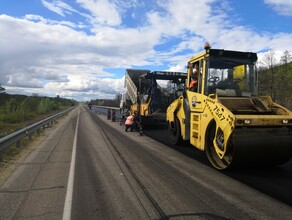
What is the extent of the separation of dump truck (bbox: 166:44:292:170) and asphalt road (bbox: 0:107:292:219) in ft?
1.70

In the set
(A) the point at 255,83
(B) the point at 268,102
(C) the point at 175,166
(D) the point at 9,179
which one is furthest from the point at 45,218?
(A) the point at 255,83

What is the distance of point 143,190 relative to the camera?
21.0 feet

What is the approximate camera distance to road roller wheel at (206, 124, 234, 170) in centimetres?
768

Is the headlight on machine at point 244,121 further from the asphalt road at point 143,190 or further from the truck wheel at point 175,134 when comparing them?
the truck wheel at point 175,134

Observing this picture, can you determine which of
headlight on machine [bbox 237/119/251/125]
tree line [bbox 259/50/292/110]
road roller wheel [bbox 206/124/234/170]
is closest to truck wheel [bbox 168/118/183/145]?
road roller wheel [bbox 206/124/234/170]

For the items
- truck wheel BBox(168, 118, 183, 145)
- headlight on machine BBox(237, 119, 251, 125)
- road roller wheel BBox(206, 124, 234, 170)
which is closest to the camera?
headlight on machine BBox(237, 119, 251, 125)

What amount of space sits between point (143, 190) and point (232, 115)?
2432mm

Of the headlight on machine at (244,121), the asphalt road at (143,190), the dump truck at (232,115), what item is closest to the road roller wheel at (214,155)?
the dump truck at (232,115)

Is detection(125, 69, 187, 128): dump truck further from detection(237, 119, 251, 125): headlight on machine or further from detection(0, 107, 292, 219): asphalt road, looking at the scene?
detection(237, 119, 251, 125): headlight on machine

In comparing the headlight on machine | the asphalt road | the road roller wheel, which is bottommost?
the asphalt road

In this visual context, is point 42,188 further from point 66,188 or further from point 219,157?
point 219,157

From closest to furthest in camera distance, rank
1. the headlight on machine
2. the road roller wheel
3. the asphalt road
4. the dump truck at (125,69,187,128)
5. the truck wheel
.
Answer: the asphalt road, the headlight on machine, the road roller wheel, the truck wheel, the dump truck at (125,69,187,128)

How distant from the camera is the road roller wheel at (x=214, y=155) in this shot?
7.68m

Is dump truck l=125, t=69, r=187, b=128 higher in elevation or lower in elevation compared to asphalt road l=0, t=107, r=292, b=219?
higher
